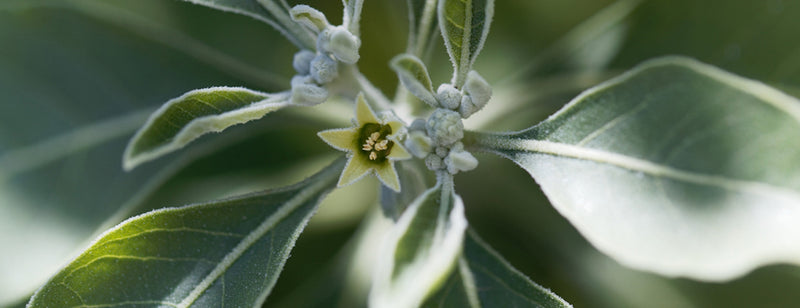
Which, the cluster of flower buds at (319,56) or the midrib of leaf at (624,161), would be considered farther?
the cluster of flower buds at (319,56)

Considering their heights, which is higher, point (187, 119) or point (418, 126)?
point (187, 119)

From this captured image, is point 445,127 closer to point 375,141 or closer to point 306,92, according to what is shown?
point 375,141

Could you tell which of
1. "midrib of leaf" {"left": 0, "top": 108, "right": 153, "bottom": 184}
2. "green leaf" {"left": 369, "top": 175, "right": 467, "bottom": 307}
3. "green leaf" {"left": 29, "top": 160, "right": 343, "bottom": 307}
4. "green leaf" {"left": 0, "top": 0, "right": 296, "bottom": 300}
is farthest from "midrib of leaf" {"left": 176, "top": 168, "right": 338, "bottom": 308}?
"midrib of leaf" {"left": 0, "top": 108, "right": 153, "bottom": 184}

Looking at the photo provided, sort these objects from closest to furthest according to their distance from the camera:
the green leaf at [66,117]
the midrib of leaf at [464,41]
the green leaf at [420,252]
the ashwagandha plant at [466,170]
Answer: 1. the green leaf at [420,252]
2. the ashwagandha plant at [466,170]
3. the midrib of leaf at [464,41]
4. the green leaf at [66,117]

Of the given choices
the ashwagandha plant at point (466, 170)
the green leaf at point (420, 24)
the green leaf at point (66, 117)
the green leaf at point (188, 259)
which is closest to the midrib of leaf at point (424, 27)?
the green leaf at point (420, 24)

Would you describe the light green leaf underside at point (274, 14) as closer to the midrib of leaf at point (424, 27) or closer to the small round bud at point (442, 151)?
the midrib of leaf at point (424, 27)

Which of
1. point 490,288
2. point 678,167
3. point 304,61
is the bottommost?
point 490,288

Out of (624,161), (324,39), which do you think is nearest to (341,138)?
(324,39)
